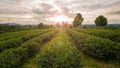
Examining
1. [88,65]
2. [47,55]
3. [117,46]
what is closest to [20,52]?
[47,55]

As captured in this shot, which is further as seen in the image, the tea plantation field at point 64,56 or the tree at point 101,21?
the tree at point 101,21

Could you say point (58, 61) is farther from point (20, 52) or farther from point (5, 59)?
point (20, 52)

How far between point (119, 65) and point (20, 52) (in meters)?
8.13

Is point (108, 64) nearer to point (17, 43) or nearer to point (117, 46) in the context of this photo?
point (117, 46)

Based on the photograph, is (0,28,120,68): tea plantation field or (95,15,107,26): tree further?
(95,15,107,26): tree

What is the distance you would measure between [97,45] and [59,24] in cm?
18200

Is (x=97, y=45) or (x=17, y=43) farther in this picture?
(x=17, y=43)

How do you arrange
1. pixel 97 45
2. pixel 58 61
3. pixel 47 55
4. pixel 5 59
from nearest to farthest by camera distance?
pixel 58 61 → pixel 47 55 → pixel 5 59 → pixel 97 45

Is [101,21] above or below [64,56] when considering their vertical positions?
above

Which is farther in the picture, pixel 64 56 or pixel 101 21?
pixel 101 21

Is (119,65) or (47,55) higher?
(47,55)

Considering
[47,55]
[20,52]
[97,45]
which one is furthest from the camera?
[97,45]

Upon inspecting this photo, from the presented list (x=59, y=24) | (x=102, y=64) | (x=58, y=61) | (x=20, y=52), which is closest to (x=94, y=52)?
(x=102, y=64)

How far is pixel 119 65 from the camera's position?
11.5 m
